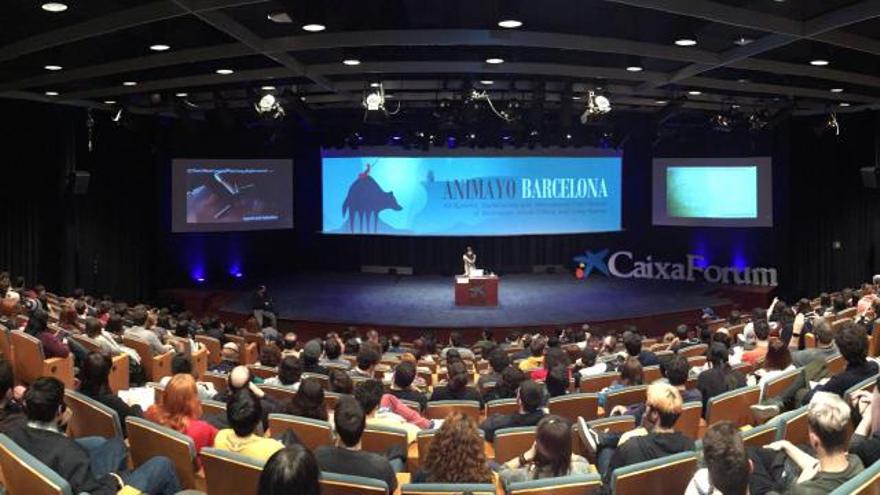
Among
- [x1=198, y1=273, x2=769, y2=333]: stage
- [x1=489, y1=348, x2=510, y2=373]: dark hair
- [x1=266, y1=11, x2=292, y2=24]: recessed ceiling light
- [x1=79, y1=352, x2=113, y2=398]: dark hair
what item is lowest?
[x1=198, y1=273, x2=769, y2=333]: stage

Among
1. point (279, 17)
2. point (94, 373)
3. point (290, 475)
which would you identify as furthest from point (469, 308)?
point (290, 475)

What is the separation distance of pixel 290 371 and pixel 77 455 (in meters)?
2.68

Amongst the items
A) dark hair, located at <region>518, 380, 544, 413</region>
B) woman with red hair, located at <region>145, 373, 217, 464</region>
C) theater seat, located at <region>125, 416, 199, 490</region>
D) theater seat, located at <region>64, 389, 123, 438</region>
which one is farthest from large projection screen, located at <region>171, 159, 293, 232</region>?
dark hair, located at <region>518, 380, 544, 413</region>

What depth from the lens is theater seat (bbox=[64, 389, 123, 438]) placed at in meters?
4.45

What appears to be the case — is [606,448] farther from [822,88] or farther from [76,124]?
[76,124]

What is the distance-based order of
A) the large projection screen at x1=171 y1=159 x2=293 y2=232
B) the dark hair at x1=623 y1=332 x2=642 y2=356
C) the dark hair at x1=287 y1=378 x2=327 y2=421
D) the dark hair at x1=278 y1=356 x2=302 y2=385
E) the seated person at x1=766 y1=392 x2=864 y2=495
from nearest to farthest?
the seated person at x1=766 y1=392 x2=864 y2=495 → the dark hair at x1=287 y1=378 x2=327 y2=421 → the dark hair at x1=278 y1=356 x2=302 y2=385 → the dark hair at x1=623 y1=332 x2=642 y2=356 → the large projection screen at x1=171 y1=159 x2=293 y2=232

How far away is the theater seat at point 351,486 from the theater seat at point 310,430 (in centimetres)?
108

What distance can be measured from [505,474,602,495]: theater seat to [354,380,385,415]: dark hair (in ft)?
5.57

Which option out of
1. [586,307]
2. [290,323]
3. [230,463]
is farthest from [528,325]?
[230,463]

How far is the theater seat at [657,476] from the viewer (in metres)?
3.39

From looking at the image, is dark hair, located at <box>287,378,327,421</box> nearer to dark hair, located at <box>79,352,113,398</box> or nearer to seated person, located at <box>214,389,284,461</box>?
seated person, located at <box>214,389,284,461</box>

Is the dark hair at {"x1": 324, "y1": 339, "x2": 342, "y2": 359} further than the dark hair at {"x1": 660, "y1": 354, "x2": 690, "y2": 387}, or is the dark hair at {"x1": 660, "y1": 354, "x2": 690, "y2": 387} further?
the dark hair at {"x1": 324, "y1": 339, "x2": 342, "y2": 359}

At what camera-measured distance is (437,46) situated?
32.0 ft

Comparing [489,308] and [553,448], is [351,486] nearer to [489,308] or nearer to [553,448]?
[553,448]
